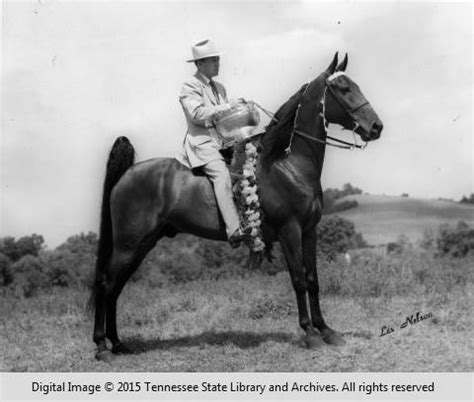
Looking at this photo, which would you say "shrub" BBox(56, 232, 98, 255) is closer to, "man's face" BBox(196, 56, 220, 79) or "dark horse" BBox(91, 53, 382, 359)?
"dark horse" BBox(91, 53, 382, 359)

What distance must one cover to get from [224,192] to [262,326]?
8.05 feet

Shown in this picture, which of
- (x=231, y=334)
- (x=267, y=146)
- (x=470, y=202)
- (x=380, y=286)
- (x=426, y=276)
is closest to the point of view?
(x=267, y=146)

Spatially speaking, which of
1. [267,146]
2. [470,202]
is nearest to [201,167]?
[267,146]

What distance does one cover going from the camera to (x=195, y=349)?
7273mm

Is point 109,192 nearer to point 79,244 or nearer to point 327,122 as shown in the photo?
point 327,122

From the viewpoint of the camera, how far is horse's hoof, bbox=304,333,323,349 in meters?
6.69

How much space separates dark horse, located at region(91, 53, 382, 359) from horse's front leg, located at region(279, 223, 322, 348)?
11mm

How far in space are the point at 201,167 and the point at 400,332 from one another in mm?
3090

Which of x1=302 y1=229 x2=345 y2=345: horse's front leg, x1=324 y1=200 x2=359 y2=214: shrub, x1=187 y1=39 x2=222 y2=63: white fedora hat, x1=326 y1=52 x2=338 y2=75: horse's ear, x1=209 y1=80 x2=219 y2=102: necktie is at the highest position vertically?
x1=187 y1=39 x2=222 y2=63: white fedora hat

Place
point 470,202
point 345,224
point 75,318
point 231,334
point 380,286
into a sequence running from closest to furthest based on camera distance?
point 231,334, point 75,318, point 380,286, point 345,224, point 470,202

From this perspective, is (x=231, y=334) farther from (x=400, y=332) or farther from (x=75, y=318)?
(x=75, y=318)

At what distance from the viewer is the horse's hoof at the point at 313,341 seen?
6.69 meters

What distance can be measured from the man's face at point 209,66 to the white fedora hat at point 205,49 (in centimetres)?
11

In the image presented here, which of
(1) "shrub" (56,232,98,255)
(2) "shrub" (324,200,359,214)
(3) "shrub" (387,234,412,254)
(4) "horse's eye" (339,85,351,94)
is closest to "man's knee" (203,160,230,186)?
(4) "horse's eye" (339,85,351,94)
